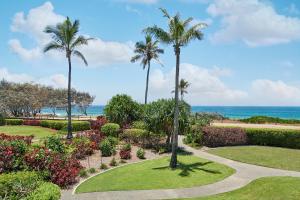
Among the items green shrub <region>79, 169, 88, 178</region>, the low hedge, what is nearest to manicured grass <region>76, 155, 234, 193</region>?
green shrub <region>79, 169, 88, 178</region>

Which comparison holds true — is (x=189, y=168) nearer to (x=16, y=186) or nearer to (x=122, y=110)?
(x=16, y=186)

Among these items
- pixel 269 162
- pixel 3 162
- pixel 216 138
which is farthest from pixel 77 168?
pixel 216 138

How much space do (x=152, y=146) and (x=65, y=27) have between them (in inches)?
596

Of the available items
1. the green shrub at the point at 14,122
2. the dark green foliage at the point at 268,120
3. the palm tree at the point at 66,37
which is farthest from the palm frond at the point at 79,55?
the dark green foliage at the point at 268,120

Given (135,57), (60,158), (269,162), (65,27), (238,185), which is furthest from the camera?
(135,57)

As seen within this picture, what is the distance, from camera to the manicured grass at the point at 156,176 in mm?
20891

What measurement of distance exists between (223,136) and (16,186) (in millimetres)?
23903

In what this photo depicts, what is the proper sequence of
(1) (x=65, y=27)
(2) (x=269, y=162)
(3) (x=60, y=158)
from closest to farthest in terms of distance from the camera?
1. (3) (x=60, y=158)
2. (2) (x=269, y=162)
3. (1) (x=65, y=27)

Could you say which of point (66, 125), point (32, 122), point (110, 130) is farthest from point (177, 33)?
point (32, 122)

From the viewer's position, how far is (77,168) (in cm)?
2433

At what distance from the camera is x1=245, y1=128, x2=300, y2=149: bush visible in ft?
116

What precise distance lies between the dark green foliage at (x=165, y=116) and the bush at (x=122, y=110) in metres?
8.74

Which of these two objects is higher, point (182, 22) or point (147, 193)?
point (182, 22)

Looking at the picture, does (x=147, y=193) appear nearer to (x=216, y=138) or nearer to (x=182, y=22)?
(x=182, y=22)
